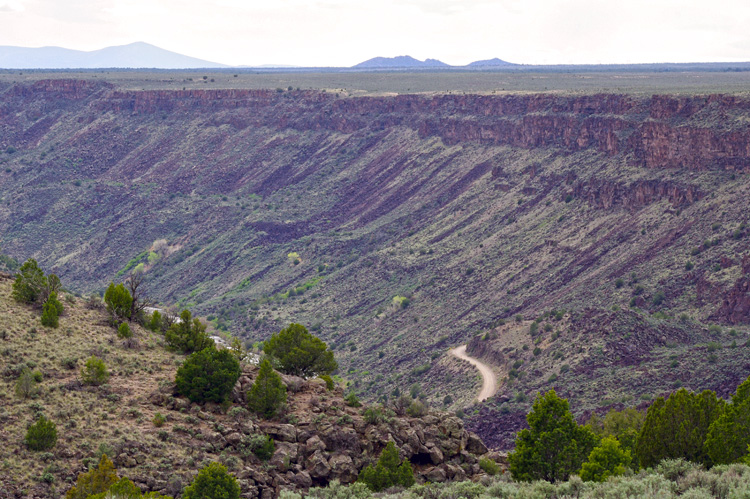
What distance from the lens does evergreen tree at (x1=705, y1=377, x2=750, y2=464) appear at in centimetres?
2825

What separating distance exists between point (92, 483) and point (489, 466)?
14.1 meters

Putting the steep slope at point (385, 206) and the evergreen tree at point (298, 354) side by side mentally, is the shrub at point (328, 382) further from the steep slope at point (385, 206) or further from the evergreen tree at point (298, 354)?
the steep slope at point (385, 206)

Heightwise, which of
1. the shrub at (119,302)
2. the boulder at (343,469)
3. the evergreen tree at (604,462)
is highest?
the shrub at (119,302)

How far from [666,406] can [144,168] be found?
96.5m

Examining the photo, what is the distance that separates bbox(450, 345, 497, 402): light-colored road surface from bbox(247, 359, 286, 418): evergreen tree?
25.1m

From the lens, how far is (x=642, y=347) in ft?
176

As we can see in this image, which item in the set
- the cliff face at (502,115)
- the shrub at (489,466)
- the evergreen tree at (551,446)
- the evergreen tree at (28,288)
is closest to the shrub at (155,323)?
the evergreen tree at (28,288)

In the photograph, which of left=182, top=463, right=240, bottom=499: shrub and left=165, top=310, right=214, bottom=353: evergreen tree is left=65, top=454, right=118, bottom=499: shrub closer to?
left=182, top=463, right=240, bottom=499: shrub

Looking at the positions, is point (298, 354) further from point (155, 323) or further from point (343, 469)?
point (343, 469)

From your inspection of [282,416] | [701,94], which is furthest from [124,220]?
→ [282,416]

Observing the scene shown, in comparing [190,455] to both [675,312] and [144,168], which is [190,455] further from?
[144,168]

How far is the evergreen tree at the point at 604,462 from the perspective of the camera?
27938 mm

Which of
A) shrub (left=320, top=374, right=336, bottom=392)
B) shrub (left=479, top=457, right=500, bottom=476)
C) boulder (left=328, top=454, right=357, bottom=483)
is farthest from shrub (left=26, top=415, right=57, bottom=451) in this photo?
shrub (left=479, top=457, right=500, bottom=476)

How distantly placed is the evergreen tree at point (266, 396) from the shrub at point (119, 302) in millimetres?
8706
